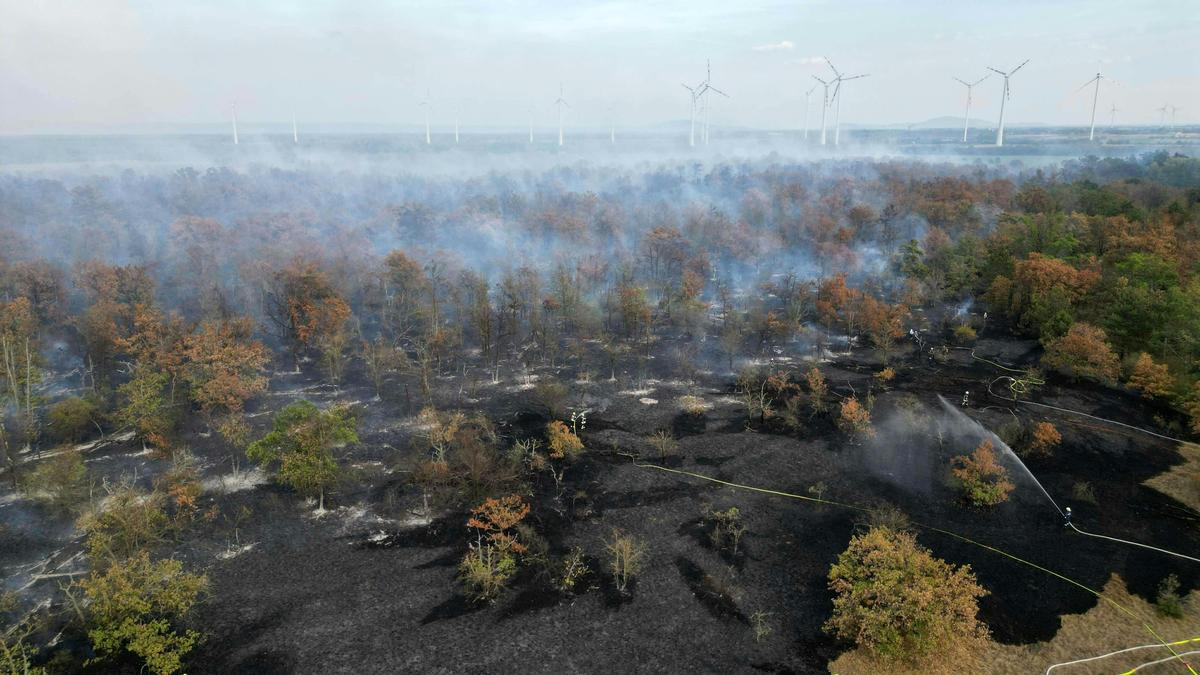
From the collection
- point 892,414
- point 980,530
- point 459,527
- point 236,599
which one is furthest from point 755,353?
point 236,599

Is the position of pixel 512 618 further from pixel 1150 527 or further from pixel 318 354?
pixel 318 354

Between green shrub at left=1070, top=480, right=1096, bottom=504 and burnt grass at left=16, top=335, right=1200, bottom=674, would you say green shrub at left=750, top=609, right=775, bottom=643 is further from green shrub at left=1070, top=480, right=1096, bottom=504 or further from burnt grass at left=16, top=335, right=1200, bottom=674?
green shrub at left=1070, top=480, right=1096, bottom=504

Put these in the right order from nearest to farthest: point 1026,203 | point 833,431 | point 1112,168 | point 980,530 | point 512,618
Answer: point 512,618 → point 980,530 → point 833,431 → point 1026,203 → point 1112,168

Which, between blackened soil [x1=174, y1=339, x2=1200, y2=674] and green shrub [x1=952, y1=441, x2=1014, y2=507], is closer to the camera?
blackened soil [x1=174, y1=339, x2=1200, y2=674]

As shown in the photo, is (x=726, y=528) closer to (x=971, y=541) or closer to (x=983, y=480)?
(x=971, y=541)

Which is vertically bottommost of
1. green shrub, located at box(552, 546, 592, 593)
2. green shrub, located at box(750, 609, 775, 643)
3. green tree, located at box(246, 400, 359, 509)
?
green shrub, located at box(750, 609, 775, 643)

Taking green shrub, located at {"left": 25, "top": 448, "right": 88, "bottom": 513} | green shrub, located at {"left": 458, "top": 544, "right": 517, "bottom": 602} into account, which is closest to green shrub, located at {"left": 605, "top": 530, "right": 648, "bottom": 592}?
green shrub, located at {"left": 458, "top": 544, "right": 517, "bottom": 602}

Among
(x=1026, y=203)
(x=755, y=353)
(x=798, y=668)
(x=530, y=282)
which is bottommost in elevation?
(x=798, y=668)
